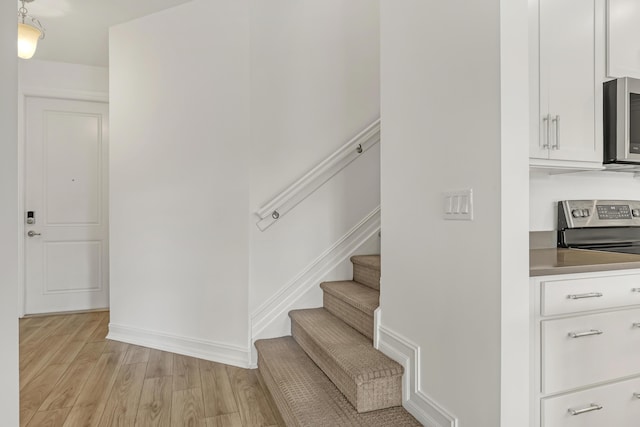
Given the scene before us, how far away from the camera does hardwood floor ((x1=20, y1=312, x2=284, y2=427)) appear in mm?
2025

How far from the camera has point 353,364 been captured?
1.88 metres

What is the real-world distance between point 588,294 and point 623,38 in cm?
127

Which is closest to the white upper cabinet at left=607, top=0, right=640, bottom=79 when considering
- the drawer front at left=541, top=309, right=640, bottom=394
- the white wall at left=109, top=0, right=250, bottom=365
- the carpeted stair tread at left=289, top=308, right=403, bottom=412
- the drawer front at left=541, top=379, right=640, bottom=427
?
the drawer front at left=541, top=309, right=640, bottom=394

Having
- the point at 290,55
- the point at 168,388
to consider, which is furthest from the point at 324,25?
the point at 168,388

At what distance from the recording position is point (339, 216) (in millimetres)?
2947

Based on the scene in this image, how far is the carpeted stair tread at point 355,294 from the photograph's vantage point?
224 cm

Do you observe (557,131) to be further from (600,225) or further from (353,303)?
(353,303)

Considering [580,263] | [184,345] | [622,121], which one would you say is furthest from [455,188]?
[184,345]

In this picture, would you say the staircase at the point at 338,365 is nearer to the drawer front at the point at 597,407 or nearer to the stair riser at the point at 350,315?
the stair riser at the point at 350,315

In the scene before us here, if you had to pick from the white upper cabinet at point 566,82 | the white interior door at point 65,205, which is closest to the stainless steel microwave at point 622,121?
the white upper cabinet at point 566,82

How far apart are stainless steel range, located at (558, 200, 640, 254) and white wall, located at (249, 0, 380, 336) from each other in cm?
130

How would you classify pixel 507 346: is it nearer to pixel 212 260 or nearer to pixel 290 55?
pixel 212 260

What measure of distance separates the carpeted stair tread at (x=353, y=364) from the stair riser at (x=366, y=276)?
328 mm

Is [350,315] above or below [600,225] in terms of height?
below
